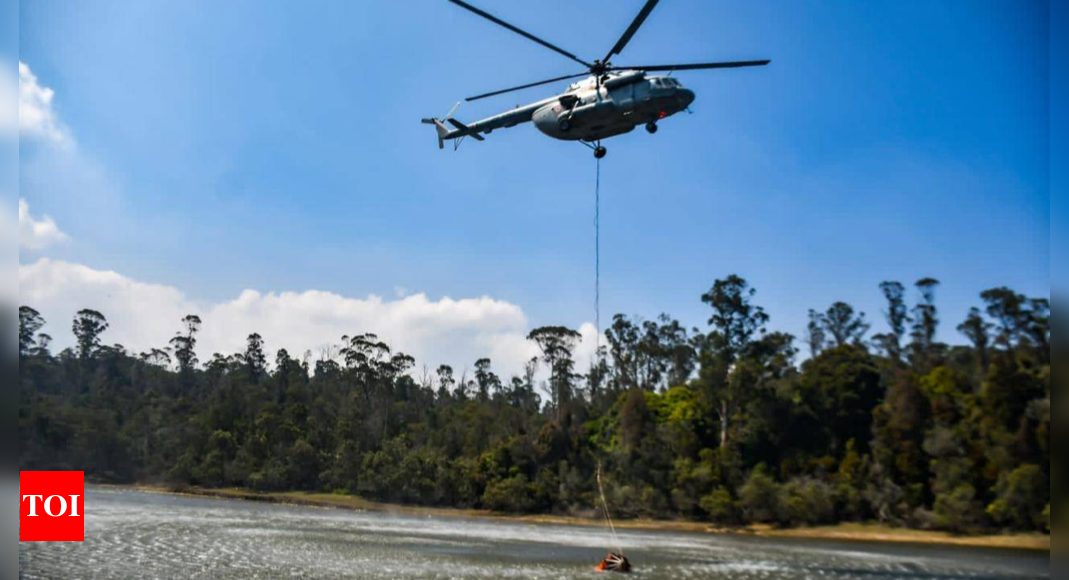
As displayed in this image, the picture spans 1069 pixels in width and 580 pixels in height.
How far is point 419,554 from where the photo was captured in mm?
35625

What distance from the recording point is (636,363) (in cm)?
9681

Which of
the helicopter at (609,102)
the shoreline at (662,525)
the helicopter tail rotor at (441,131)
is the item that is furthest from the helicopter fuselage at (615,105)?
the shoreline at (662,525)

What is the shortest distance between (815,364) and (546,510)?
96.7 feet

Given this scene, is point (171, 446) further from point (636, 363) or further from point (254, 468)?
point (636, 363)

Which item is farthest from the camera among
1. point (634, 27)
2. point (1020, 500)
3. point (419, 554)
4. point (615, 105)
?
point (1020, 500)

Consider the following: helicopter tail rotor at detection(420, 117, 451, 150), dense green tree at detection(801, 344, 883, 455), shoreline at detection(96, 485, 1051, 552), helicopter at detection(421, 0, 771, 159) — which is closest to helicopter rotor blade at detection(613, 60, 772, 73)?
helicopter at detection(421, 0, 771, 159)

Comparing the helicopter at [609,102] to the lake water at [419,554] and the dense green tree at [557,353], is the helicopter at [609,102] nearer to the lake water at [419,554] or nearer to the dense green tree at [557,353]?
the lake water at [419,554]

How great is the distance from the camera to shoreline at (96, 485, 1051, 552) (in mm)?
49750

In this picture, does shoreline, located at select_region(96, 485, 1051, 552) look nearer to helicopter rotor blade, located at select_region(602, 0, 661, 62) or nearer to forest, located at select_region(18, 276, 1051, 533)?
forest, located at select_region(18, 276, 1051, 533)

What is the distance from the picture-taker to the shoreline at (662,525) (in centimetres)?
4975

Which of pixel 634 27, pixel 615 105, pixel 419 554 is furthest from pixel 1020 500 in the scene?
pixel 634 27

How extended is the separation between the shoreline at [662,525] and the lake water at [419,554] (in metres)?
4.86

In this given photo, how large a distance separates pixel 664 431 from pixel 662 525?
29.4ft

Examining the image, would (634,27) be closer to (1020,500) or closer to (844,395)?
(1020,500)
